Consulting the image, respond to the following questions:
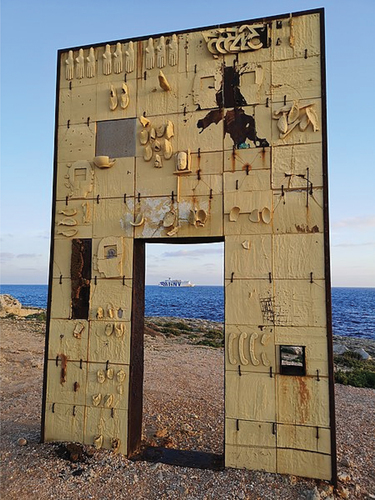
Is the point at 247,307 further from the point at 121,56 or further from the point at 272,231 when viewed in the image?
the point at 121,56

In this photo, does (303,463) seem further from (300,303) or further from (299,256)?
(299,256)

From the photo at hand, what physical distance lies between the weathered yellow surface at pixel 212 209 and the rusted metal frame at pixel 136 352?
0.11 metres

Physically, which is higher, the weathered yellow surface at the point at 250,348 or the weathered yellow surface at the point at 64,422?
the weathered yellow surface at the point at 250,348

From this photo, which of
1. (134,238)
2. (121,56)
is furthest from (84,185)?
(121,56)

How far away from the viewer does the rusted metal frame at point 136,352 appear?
6.83 m

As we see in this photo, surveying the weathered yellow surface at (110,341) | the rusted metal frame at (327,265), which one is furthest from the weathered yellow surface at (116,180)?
the rusted metal frame at (327,265)

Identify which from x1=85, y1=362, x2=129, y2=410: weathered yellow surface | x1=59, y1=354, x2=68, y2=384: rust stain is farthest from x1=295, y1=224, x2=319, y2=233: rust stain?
x1=59, y1=354, x2=68, y2=384: rust stain

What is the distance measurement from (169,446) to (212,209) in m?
4.82

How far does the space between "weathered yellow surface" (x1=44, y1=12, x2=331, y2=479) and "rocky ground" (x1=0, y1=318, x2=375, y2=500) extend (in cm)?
38

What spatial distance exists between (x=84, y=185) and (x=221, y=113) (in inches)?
118

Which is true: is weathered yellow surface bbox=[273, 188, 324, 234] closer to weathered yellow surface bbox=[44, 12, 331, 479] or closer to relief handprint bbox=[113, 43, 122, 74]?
weathered yellow surface bbox=[44, 12, 331, 479]

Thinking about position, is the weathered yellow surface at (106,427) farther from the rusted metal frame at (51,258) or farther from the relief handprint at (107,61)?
the relief handprint at (107,61)

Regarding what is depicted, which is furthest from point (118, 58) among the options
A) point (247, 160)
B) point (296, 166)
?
point (296, 166)

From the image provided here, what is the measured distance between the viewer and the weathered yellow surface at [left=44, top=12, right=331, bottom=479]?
6.25m
